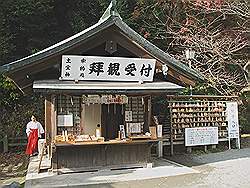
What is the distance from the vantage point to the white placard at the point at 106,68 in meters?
10.2

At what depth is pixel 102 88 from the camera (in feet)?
32.3

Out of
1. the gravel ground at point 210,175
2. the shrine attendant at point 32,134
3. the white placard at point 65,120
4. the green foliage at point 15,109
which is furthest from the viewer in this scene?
the green foliage at point 15,109

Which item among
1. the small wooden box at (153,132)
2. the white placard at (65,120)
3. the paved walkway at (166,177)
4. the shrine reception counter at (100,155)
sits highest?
the white placard at (65,120)

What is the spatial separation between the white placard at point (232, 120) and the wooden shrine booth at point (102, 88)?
4.60 meters

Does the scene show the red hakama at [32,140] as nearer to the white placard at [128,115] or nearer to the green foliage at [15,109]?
the green foliage at [15,109]

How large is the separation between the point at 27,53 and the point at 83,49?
34.4 feet

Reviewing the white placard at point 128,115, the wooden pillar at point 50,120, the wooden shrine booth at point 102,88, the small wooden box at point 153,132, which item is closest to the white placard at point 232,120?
the wooden shrine booth at point 102,88

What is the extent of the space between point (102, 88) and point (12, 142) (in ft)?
26.6

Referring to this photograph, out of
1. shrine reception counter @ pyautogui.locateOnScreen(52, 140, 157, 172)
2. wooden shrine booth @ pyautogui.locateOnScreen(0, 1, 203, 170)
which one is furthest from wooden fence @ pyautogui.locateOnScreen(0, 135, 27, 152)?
shrine reception counter @ pyautogui.locateOnScreen(52, 140, 157, 172)

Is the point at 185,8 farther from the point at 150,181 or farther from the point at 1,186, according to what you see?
the point at 1,186

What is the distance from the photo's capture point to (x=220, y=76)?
1856 cm

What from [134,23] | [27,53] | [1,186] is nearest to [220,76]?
[134,23]

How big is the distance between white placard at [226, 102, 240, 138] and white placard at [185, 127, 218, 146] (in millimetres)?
867

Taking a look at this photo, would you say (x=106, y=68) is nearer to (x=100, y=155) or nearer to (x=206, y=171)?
(x=100, y=155)
